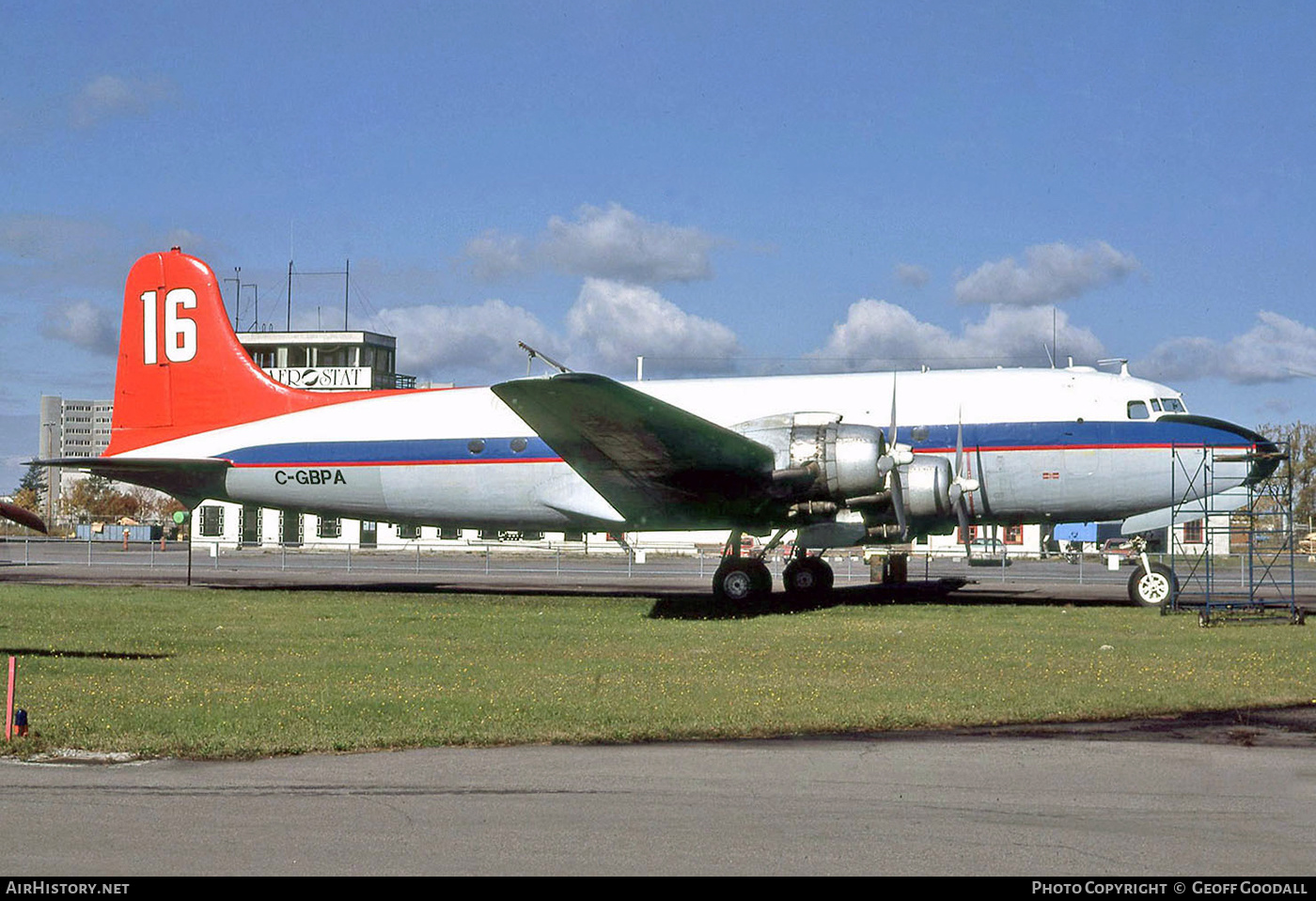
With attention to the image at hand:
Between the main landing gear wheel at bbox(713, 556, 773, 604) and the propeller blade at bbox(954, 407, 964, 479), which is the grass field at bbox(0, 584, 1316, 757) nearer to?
the main landing gear wheel at bbox(713, 556, 773, 604)

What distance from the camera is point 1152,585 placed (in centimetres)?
2633

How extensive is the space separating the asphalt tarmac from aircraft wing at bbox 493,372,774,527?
10.8 meters

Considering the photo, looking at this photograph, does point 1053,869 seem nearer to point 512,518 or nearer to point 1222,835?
point 1222,835

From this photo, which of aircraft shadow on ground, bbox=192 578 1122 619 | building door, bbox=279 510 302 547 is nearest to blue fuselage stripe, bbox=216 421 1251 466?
aircraft shadow on ground, bbox=192 578 1122 619

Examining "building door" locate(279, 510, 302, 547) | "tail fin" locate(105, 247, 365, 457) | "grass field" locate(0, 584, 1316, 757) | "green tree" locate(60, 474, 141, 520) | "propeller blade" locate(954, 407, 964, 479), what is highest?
"tail fin" locate(105, 247, 365, 457)

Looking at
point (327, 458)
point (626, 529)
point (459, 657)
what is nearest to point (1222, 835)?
point (459, 657)

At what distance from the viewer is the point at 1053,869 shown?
7.18 metres

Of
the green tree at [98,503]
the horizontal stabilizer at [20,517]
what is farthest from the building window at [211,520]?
the horizontal stabilizer at [20,517]

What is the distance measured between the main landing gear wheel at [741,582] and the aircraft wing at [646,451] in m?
1.12

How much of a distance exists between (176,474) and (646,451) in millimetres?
12892

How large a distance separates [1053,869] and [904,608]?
764 inches

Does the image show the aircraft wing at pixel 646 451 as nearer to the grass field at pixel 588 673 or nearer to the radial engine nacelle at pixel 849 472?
the radial engine nacelle at pixel 849 472

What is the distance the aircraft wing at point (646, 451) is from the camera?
2209 cm

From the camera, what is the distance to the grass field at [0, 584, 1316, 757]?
1245 cm
